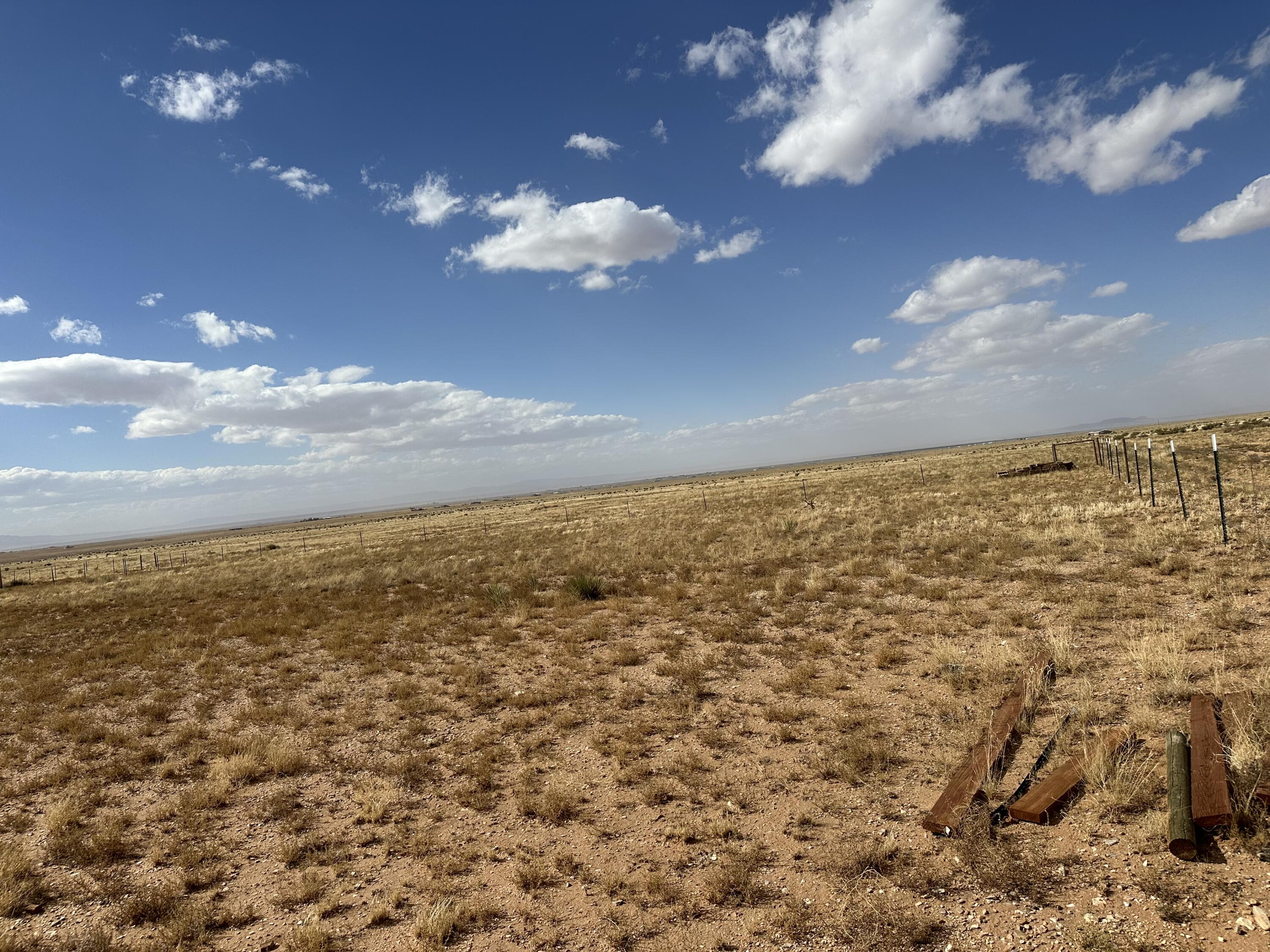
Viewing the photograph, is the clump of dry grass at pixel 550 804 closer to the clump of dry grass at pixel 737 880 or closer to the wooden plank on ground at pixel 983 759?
the clump of dry grass at pixel 737 880

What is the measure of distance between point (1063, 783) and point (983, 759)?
656 mm

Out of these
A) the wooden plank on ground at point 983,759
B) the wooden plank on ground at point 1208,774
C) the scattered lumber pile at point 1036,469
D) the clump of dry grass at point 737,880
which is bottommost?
the clump of dry grass at point 737,880

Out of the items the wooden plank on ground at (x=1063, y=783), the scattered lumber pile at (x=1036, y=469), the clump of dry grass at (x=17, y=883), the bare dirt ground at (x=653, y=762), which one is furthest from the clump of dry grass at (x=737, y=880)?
the scattered lumber pile at (x=1036, y=469)

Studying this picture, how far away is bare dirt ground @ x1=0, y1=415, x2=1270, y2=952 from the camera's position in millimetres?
4301

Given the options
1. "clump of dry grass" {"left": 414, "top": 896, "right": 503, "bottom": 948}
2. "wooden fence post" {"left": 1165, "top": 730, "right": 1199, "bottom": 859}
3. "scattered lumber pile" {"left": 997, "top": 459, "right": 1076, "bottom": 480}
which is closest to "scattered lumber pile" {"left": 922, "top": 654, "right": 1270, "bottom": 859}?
"wooden fence post" {"left": 1165, "top": 730, "right": 1199, "bottom": 859}

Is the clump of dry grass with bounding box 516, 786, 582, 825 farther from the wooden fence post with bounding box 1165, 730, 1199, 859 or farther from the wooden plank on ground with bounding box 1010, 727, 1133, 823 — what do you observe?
the wooden fence post with bounding box 1165, 730, 1199, 859

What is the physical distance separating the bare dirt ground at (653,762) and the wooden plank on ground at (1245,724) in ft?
0.40

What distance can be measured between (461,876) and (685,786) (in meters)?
2.29

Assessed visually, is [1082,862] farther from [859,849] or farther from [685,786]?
[685,786]

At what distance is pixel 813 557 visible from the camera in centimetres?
1830

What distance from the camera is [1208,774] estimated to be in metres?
4.72

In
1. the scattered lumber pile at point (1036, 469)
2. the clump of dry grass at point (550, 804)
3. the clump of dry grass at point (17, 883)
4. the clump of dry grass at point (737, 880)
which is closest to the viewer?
the clump of dry grass at point (737, 880)

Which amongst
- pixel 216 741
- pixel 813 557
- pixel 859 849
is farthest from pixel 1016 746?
pixel 813 557

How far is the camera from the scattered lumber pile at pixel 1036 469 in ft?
117
